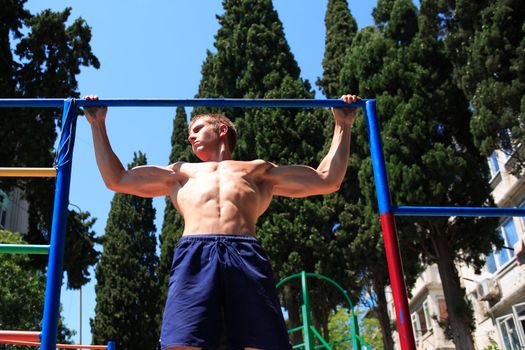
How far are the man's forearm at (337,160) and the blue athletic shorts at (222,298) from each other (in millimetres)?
698

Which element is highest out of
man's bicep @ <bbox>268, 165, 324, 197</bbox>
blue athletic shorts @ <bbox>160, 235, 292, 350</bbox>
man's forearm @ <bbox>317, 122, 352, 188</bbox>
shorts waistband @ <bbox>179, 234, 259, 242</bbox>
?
man's forearm @ <bbox>317, 122, 352, 188</bbox>

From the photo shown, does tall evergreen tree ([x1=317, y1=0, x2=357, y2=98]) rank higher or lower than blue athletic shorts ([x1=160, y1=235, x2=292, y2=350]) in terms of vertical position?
higher

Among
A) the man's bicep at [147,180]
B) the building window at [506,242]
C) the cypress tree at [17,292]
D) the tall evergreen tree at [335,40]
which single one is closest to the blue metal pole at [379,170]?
the man's bicep at [147,180]

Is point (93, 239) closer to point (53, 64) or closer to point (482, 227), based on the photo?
point (53, 64)

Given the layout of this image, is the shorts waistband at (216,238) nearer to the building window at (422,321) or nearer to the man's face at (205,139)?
the man's face at (205,139)

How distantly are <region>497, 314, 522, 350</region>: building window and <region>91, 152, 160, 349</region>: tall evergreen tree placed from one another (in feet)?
46.4

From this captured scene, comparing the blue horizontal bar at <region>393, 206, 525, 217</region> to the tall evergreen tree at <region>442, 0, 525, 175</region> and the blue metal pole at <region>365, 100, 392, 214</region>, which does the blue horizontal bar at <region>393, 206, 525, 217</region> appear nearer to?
the blue metal pole at <region>365, 100, 392, 214</region>

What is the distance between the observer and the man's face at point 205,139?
9.77 feet

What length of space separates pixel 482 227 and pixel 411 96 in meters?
3.63

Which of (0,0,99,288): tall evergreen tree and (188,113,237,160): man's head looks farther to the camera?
(0,0,99,288): tall evergreen tree

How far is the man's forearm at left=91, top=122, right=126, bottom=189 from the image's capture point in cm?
289

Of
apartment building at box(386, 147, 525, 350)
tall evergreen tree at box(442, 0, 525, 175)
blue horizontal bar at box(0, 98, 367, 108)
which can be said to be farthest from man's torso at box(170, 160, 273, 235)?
apartment building at box(386, 147, 525, 350)

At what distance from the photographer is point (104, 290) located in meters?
27.1

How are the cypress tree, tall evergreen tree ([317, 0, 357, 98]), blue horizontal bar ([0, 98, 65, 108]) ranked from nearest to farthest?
blue horizontal bar ([0, 98, 65, 108])
the cypress tree
tall evergreen tree ([317, 0, 357, 98])
